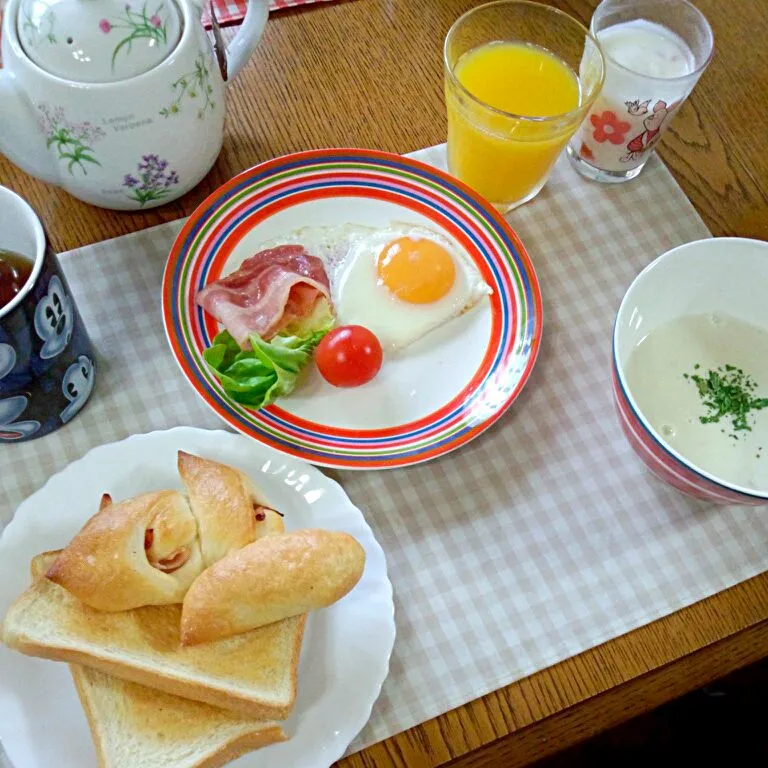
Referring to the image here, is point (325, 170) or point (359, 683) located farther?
point (325, 170)

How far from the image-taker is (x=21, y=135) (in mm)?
1030

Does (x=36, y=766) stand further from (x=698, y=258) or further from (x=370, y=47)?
(x=370, y=47)

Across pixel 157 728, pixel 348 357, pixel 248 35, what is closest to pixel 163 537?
pixel 157 728

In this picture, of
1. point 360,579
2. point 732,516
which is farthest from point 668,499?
point 360,579

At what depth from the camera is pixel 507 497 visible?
1.09 meters

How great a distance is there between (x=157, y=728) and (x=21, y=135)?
0.76 metres

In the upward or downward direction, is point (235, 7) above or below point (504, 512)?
above

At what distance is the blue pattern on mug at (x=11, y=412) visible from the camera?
0.87 meters

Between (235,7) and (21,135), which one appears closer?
(21,135)

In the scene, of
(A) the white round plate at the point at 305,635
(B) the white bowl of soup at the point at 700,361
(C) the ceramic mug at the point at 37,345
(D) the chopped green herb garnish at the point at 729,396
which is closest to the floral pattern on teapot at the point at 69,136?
(C) the ceramic mug at the point at 37,345

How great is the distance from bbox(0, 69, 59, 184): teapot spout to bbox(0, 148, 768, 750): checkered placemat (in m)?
0.16

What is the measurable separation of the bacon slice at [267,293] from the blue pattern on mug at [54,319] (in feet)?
0.71

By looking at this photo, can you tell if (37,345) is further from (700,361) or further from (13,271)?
(700,361)

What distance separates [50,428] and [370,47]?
2.93ft
